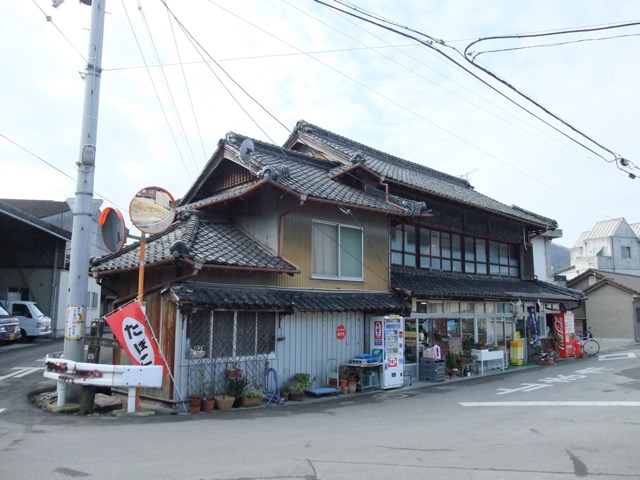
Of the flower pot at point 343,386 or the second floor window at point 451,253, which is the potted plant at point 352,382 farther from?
the second floor window at point 451,253

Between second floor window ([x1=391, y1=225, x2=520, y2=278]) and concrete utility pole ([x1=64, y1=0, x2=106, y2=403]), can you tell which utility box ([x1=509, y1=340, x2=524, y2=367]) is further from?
concrete utility pole ([x1=64, y1=0, x2=106, y2=403])

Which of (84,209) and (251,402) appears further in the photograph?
(251,402)

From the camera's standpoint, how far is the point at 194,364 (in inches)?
419

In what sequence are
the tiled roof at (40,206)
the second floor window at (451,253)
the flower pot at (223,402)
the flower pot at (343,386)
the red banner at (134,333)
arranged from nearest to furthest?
the red banner at (134,333) → the flower pot at (223,402) → the flower pot at (343,386) → the second floor window at (451,253) → the tiled roof at (40,206)

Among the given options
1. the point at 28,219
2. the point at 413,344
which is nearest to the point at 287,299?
the point at 413,344

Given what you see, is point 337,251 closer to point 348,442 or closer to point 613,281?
point 348,442

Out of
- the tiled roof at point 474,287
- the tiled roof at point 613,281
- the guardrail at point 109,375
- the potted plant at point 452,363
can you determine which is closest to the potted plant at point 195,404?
the guardrail at point 109,375

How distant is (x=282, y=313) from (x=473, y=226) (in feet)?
37.8

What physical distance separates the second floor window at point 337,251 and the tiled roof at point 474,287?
1.78 m

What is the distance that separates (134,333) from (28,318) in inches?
722

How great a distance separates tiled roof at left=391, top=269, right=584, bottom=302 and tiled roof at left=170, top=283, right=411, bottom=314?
3.39 ft

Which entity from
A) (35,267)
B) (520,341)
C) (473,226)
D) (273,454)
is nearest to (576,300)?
(520,341)

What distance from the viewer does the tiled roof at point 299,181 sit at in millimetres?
12572

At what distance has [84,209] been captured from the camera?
10.3 metres
